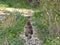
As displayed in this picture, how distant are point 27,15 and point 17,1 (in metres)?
2.15

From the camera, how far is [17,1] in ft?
37.2

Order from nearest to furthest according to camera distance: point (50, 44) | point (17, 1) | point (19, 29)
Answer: point (50, 44) < point (19, 29) < point (17, 1)

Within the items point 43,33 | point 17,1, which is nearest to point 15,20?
point 43,33

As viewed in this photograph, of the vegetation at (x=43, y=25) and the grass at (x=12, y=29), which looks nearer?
the grass at (x=12, y=29)

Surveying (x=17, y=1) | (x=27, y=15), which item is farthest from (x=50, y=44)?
(x=17, y=1)

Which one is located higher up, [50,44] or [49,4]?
[49,4]

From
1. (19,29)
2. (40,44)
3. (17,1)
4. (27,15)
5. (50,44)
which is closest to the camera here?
(50,44)

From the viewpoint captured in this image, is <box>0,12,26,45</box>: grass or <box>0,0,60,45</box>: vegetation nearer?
<box>0,12,26,45</box>: grass

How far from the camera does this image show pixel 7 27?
7.63 metres

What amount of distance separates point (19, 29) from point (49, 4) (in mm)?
1010

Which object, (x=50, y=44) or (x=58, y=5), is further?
(x=58, y=5)

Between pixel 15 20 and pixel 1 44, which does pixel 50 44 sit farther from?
pixel 15 20

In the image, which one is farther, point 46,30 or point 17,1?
point 17,1

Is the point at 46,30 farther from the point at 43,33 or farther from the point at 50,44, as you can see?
the point at 50,44
